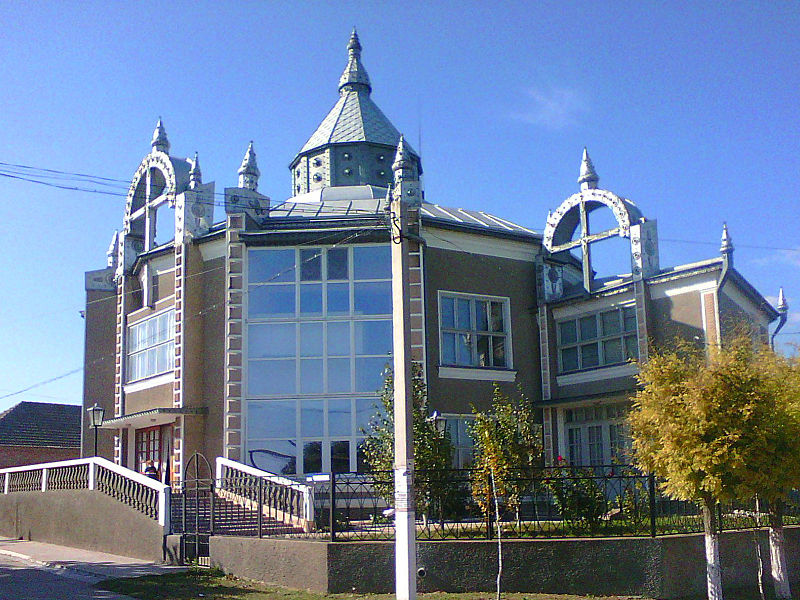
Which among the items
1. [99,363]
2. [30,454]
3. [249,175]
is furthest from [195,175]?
[30,454]

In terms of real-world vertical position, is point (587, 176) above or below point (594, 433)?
above

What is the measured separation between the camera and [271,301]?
24375mm

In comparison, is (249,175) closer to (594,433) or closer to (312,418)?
(312,418)

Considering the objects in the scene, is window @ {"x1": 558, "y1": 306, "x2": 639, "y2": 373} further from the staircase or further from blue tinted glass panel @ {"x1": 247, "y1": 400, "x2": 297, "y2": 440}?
the staircase

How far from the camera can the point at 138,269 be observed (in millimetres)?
28281

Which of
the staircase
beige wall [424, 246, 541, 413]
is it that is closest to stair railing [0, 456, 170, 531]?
the staircase

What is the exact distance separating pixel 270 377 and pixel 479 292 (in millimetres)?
6116

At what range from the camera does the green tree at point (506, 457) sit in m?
15.5

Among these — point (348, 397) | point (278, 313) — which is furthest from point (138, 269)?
point (348, 397)

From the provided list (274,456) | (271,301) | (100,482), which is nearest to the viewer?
(100,482)

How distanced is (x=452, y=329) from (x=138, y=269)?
32.6 feet

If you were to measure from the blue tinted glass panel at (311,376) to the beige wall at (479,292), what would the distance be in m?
2.81

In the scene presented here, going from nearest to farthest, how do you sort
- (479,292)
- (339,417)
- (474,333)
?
(339,417), (474,333), (479,292)

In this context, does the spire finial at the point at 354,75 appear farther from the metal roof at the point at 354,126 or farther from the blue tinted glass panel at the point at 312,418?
the blue tinted glass panel at the point at 312,418
